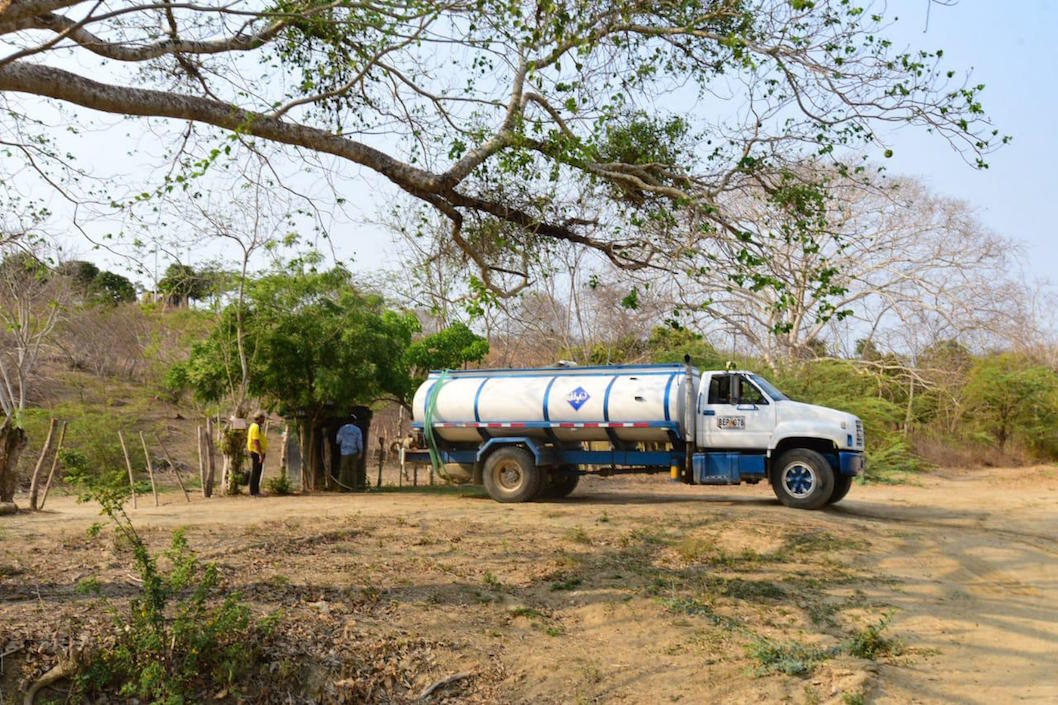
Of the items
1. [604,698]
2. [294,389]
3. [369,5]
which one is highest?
[369,5]

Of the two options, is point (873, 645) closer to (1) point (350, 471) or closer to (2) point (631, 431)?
(2) point (631, 431)

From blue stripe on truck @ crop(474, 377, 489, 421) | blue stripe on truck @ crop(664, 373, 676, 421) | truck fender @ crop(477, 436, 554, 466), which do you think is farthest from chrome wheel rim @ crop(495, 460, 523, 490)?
blue stripe on truck @ crop(664, 373, 676, 421)

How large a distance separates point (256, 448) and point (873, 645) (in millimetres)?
13014

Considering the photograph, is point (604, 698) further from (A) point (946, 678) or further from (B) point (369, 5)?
(B) point (369, 5)

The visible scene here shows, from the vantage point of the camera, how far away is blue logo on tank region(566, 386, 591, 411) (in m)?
16.8

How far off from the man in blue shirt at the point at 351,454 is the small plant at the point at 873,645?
12866 mm

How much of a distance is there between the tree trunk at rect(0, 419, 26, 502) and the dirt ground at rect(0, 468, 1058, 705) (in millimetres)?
1119

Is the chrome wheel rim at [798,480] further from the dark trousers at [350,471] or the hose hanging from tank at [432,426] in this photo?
the dark trousers at [350,471]

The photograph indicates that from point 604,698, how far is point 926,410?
28.8 m

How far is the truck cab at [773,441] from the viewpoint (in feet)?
51.5

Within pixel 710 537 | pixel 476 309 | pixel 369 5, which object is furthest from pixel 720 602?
pixel 369 5

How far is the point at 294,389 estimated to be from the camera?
63.5ft

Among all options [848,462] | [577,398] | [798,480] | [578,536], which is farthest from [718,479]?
[578,536]

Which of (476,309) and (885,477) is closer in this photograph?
(476,309)
